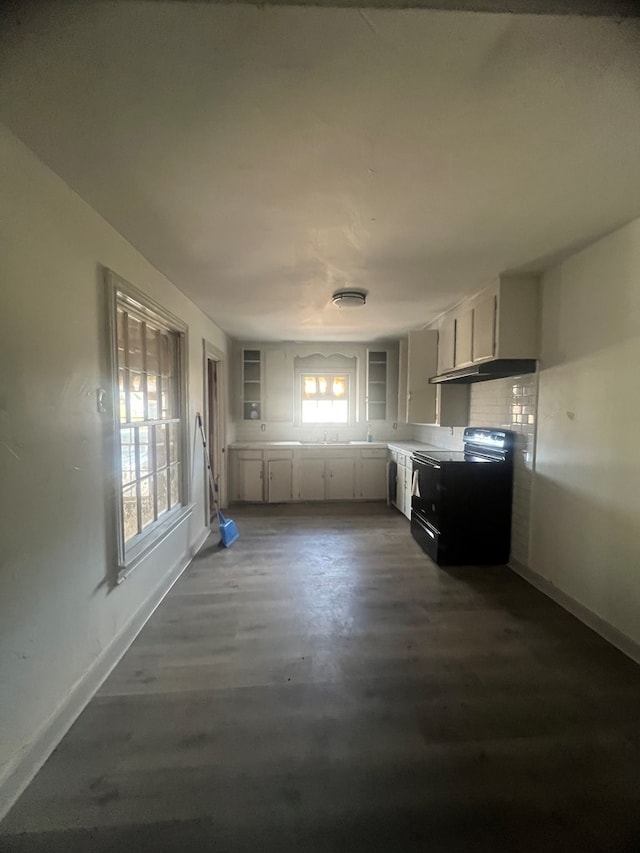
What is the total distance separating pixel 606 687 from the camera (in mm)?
1826

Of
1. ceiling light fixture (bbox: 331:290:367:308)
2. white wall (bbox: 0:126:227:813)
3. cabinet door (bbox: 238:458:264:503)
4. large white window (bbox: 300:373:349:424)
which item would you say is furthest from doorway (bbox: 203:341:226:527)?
white wall (bbox: 0:126:227:813)

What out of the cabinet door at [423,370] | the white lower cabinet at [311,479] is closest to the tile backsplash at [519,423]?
the cabinet door at [423,370]

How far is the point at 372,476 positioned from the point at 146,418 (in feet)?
11.8

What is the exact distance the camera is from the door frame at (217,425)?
4039 millimetres

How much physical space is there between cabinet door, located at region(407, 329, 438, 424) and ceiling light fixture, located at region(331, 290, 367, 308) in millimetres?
1332

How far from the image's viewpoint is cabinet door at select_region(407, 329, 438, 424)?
4.26 meters

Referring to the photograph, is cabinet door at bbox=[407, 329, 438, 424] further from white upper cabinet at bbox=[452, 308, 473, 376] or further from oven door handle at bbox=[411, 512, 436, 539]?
oven door handle at bbox=[411, 512, 436, 539]

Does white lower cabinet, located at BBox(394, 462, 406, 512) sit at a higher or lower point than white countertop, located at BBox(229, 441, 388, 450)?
lower

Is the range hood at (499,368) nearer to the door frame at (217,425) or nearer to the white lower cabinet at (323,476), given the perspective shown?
the white lower cabinet at (323,476)

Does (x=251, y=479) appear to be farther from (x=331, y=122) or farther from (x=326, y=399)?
(x=331, y=122)

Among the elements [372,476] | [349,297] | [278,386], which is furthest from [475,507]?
[278,386]

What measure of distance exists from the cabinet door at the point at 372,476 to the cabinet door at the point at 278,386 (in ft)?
4.72

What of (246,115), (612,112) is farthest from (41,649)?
(612,112)

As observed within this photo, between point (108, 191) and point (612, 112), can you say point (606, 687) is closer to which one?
point (612, 112)
